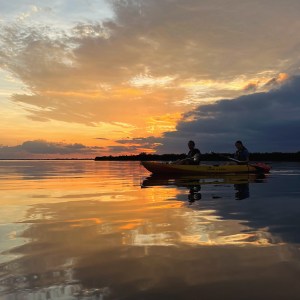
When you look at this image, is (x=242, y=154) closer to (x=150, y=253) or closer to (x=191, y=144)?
(x=191, y=144)

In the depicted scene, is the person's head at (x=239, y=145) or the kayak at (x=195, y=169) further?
the person's head at (x=239, y=145)

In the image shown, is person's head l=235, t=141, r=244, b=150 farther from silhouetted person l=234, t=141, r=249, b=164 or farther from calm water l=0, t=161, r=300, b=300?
calm water l=0, t=161, r=300, b=300

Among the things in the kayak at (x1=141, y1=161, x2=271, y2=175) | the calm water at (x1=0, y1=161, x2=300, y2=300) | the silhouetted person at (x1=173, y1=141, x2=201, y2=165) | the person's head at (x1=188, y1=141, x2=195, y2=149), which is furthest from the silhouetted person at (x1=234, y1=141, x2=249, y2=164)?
the calm water at (x1=0, y1=161, x2=300, y2=300)

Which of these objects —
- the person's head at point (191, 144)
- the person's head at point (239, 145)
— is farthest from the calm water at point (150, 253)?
the person's head at point (239, 145)

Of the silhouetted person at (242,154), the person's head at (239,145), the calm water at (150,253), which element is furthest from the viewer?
the silhouetted person at (242,154)

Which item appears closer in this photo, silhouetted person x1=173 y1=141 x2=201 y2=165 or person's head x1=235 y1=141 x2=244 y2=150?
silhouetted person x1=173 y1=141 x2=201 y2=165

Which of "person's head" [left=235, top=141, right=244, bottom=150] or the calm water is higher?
"person's head" [left=235, top=141, right=244, bottom=150]

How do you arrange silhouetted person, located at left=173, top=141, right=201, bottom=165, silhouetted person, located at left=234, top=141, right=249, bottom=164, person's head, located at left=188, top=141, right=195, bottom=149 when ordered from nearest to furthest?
person's head, located at left=188, top=141, right=195, bottom=149, silhouetted person, located at left=173, top=141, right=201, bottom=165, silhouetted person, located at left=234, top=141, right=249, bottom=164

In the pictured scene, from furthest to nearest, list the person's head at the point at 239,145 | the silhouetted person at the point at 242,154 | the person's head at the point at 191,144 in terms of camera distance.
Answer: the silhouetted person at the point at 242,154 → the person's head at the point at 239,145 → the person's head at the point at 191,144

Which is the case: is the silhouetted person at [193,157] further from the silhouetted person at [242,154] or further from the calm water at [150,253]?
the calm water at [150,253]

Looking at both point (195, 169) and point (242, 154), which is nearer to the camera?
point (195, 169)

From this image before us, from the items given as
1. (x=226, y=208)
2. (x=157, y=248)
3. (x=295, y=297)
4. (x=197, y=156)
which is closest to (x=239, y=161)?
(x=197, y=156)

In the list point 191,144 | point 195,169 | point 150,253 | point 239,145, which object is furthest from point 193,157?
point 150,253

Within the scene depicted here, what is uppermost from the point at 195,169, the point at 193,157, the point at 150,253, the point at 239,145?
the point at 239,145
